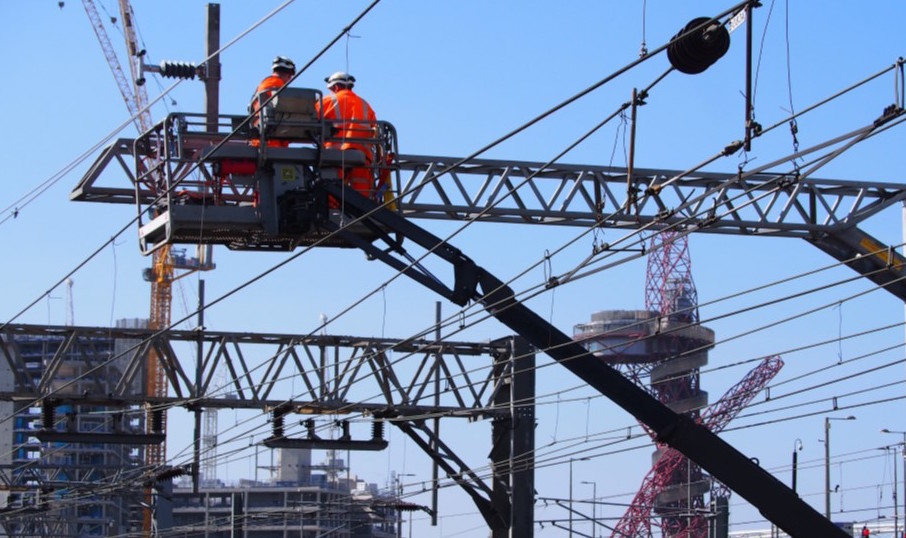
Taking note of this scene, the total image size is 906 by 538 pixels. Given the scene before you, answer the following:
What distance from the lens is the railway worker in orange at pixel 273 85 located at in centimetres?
2420

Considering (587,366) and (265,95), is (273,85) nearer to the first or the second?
(265,95)

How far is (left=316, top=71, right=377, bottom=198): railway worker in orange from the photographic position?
2495 centimetres

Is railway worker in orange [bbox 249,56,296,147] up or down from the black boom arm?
up

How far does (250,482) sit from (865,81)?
134645 millimetres

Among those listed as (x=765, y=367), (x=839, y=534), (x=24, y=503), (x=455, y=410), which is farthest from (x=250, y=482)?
(x=839, y=534)

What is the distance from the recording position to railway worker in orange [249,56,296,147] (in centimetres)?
2420

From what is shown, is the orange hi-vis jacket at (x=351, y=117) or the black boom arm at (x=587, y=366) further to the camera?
the orange hi-vis jacket at (x=351, y=117)

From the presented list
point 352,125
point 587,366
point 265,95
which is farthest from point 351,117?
point 587,366

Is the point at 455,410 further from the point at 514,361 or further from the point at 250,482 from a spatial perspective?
the point at 250,482

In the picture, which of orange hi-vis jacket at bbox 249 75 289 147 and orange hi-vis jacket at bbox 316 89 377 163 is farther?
orange hi-vis jacket at bbox 316 89 377 163

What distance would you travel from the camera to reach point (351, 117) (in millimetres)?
25094

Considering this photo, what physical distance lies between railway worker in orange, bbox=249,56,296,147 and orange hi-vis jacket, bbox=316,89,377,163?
64 cm

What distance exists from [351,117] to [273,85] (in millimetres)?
1189

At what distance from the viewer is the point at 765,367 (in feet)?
468
